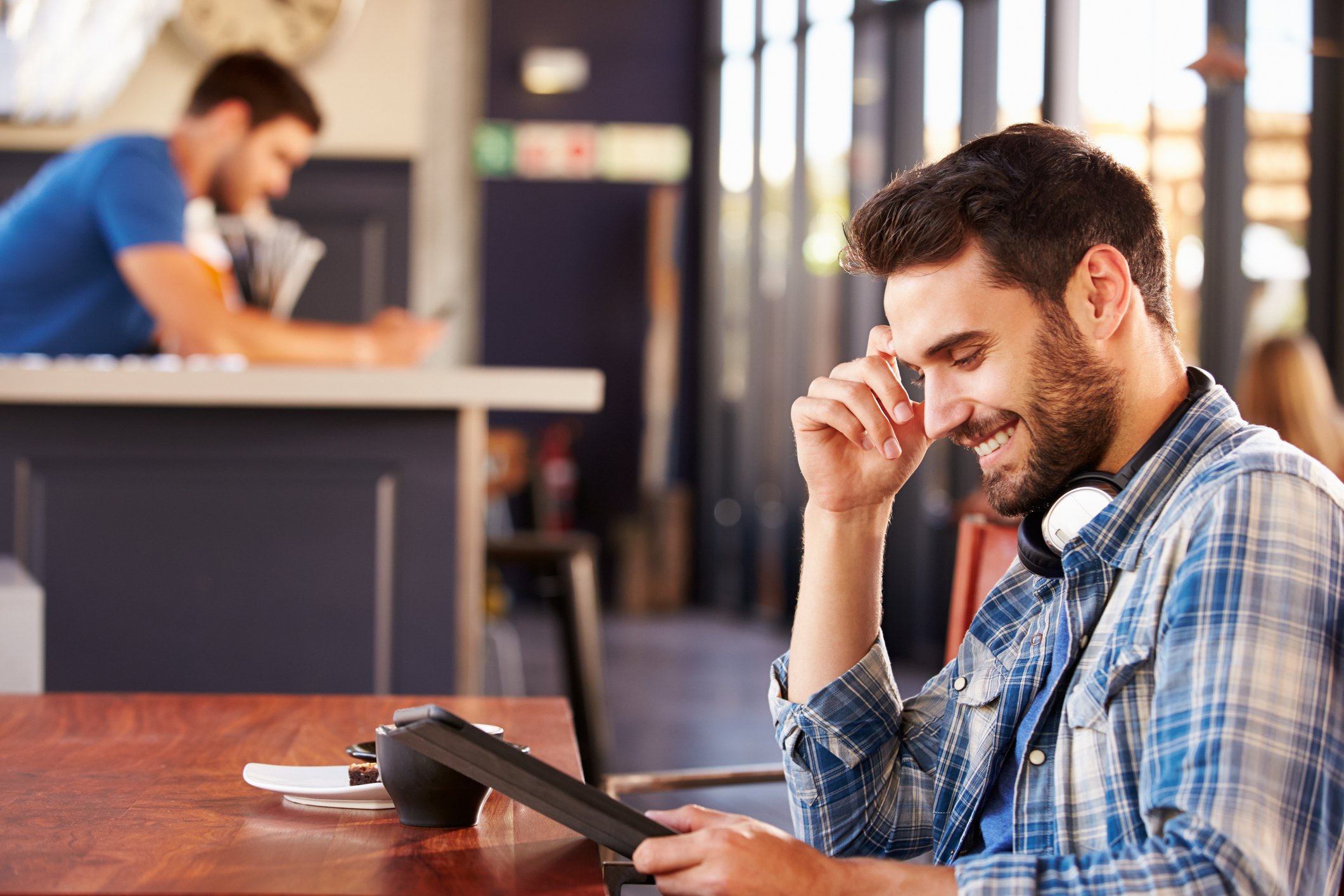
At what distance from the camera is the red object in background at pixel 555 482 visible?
26.2 feet

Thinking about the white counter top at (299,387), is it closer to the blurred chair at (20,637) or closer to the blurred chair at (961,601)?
the blurred chair at (20,637)

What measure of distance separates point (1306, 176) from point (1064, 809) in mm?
3739

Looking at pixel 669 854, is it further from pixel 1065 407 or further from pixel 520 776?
pixel 1065 407

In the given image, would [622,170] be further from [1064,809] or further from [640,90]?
[1064,809]

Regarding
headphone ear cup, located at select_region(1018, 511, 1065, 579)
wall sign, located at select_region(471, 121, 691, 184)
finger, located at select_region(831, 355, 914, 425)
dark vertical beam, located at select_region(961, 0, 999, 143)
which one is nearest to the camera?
headphone ear cup, located at select_region(1018, 511, 1065, 579)

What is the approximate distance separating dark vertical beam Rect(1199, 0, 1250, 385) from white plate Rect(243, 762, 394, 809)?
390 cm

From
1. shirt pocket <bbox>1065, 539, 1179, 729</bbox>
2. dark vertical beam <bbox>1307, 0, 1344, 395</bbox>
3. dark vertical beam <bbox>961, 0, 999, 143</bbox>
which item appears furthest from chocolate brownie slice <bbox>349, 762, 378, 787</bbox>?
dark vertical beam <bbox>961, 0, 999, 143</bbox>

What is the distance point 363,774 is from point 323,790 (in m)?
0.03

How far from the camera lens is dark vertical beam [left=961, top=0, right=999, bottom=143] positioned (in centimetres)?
579

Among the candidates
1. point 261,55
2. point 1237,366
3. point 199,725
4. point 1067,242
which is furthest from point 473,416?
point 1237,366

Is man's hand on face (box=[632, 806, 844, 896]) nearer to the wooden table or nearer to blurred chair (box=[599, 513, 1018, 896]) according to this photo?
the wooden table

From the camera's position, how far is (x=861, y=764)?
134 centimetres

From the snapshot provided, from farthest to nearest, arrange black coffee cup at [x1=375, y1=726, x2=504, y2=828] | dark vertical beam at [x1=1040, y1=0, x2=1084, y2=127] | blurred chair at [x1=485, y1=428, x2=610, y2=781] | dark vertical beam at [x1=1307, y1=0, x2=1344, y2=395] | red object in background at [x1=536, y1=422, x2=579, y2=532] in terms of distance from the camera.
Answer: red object in background at [x1=536, y1=422, x2=579, y2=532] → dark vertical beam at [x1=1040, y1=0, x2=1084, y2=127] → dark vertical beam at [x1=1307, y1=0, x2=1344, y2=395] → blurred chair at [x1=485, y1=428, x2=610, y2=781] → black coffee cup at [x1=375, y1=726, x2=504, y2=828]

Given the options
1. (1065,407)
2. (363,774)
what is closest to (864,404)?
(1065,407)
